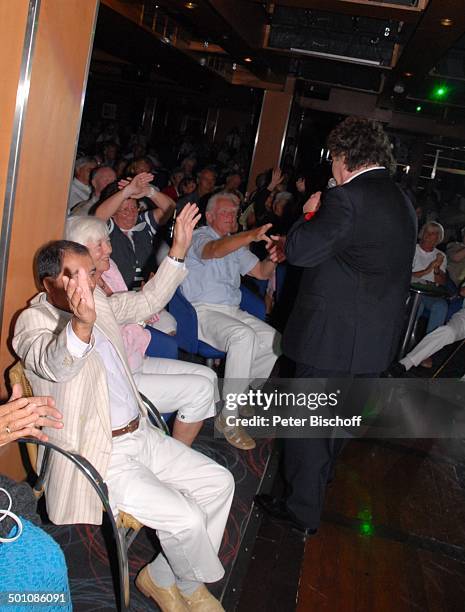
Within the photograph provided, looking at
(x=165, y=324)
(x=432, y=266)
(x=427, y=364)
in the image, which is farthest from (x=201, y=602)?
(x=432, y=266)

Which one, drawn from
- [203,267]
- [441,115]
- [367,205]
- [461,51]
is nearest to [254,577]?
[367,205]

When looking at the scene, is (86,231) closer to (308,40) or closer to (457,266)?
(308,40)

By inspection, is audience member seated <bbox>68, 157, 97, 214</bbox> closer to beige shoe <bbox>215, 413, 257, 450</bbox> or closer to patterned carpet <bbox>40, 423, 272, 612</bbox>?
beige shoe <bbox>215, 413, 257, 450</bbox>

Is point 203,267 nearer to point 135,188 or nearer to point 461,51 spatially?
point 135,188

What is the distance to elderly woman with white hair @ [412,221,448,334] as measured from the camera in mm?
5922

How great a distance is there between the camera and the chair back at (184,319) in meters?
3.54

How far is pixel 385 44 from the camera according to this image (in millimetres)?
5664

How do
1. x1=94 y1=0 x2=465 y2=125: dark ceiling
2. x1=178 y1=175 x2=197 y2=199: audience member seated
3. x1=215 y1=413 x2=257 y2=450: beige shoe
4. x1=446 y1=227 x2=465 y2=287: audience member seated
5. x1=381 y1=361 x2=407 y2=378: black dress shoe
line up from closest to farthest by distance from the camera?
x1=215 y1=413 x2=257 y2=450: beige shoe, x1=94 y1=0 x2=465 y2=125: dark ceiling, x1=381 y1=361 x2=407 y2=378: black dress shoe, x1=446 y1=227 x2=465 y2=287: audience member seated, x1=178 y1=175 x2=197 y2=199: audience member seated

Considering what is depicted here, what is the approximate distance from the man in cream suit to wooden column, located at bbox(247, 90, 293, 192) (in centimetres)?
769

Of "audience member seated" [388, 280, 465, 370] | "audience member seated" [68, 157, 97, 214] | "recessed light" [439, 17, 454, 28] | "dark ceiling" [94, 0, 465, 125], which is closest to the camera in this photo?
"recessed light" [439, 17, 454, 28]

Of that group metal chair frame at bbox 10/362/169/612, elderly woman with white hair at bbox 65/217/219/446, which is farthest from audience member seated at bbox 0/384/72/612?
elderly woman with white hair at bbox 65/217/219/446

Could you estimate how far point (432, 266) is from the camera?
596 cm

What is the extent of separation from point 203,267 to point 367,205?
1616 mm

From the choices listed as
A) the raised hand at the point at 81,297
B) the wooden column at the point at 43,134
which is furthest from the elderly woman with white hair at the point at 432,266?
the raised hand at the point at 81,297
